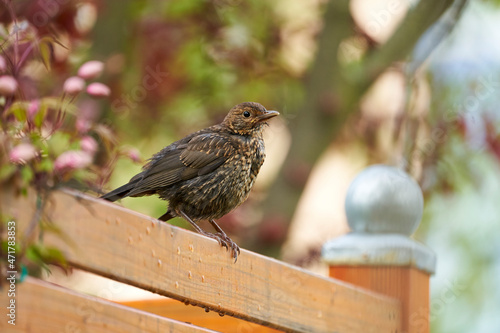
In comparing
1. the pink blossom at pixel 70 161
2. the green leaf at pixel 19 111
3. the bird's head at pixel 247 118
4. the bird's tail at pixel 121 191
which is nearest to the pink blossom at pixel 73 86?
the green leaf at pixel 19 111

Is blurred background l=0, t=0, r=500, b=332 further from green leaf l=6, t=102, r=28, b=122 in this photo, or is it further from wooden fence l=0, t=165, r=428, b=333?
green leaf l=6, t=102, r=28, b=122

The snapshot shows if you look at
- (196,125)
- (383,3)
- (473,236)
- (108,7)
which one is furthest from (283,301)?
(473,236)

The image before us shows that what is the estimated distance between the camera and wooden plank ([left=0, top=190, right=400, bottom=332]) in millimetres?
1631

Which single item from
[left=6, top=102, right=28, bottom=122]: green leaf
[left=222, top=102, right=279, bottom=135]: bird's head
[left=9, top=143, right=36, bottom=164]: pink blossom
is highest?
[left=222, top=102, right=279, bottom=135]: bird's head

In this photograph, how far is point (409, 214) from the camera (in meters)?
2.84

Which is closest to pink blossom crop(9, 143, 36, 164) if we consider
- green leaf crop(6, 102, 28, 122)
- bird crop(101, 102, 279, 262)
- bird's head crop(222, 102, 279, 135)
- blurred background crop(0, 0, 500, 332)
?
green leaf crop(6, 102, 28, 122)

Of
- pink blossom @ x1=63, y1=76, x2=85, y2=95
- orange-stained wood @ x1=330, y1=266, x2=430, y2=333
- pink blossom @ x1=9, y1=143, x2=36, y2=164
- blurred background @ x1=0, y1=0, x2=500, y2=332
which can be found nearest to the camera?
pink blossom @ x1=9, y1=143, x2=36, y2=164

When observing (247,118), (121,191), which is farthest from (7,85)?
(247,118)

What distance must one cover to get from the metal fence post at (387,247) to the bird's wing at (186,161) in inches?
22.4

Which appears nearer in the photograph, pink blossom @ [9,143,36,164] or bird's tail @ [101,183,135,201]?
pink blossom @ [9,143,36,164]

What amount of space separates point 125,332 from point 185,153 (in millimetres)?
1488

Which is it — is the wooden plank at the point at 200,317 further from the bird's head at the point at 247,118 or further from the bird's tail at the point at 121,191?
the bird's head at the point at 247,118

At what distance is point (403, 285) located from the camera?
2.78 meters

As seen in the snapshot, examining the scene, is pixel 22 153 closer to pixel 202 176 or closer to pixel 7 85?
pixel 7 85
